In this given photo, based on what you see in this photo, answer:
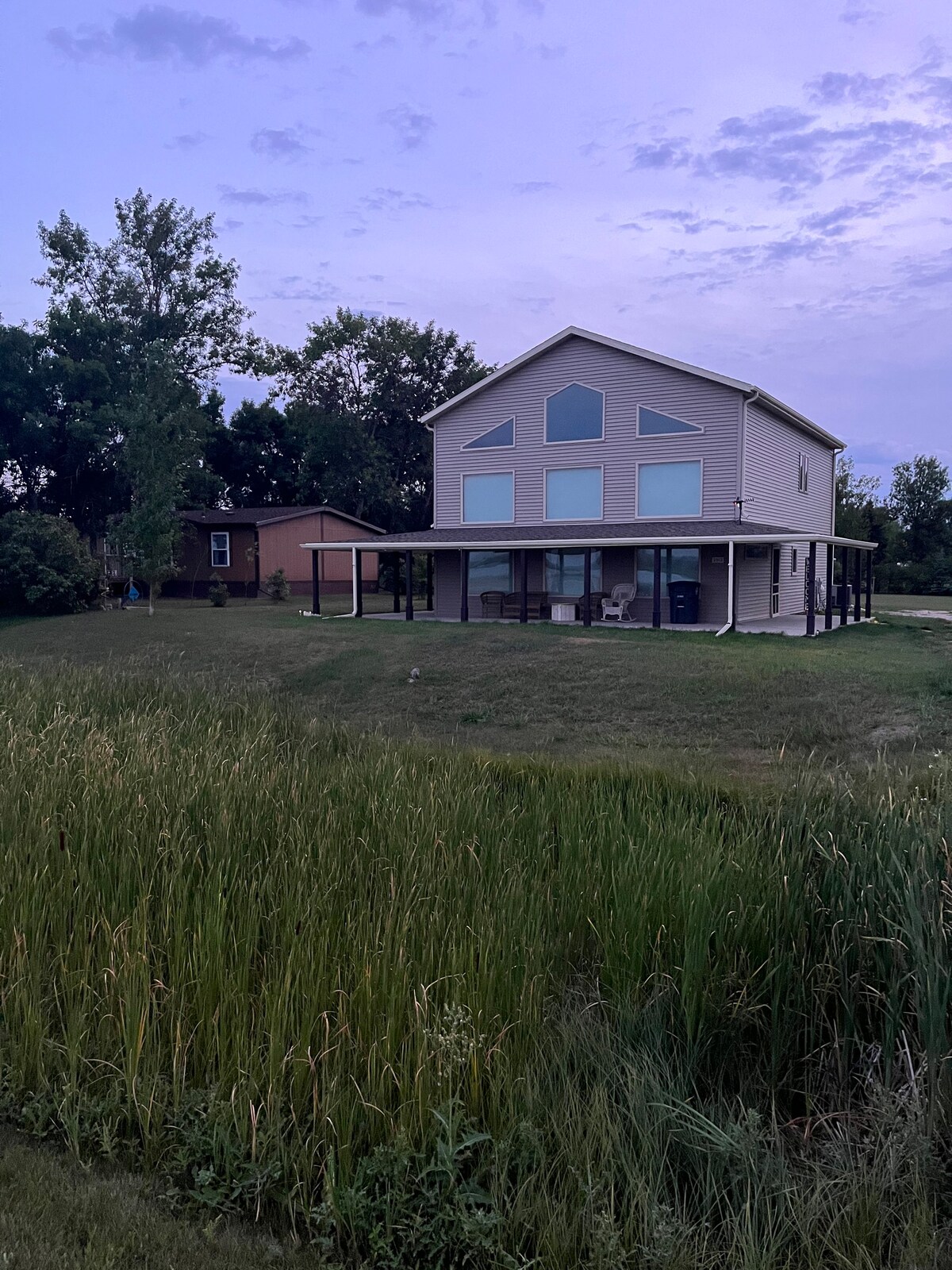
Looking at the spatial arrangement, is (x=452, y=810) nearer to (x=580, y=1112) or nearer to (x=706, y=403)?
(x=580, y=1112)

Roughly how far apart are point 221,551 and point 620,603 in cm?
2344

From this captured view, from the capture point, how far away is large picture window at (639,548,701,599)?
83.1ft

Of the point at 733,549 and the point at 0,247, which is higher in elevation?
the point at 0,247

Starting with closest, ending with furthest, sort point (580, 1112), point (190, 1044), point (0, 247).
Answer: point (580, 1112)
point (190, 1044)
point (0, 247)

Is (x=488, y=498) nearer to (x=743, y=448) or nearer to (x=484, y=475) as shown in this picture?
(x=484, y=475)

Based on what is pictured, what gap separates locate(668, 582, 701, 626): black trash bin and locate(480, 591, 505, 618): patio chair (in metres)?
5.08

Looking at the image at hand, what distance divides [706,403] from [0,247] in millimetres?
16542

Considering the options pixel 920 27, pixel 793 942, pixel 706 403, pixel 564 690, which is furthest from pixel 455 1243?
pixel 706 403

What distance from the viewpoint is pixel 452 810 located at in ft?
19.7

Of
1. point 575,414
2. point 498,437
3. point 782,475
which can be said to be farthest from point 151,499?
point 782,475

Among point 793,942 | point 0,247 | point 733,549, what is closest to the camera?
point 793,942

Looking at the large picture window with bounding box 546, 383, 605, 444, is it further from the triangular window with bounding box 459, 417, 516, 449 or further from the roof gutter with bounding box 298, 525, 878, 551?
the roof gutter with bounding box 298, 525, 878, 551

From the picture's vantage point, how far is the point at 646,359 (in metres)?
26.0

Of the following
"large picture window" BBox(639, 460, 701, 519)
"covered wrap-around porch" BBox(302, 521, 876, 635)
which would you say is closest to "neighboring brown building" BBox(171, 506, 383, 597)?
"covered wrap-around porch" BBox(302, 521, 876, 635)
